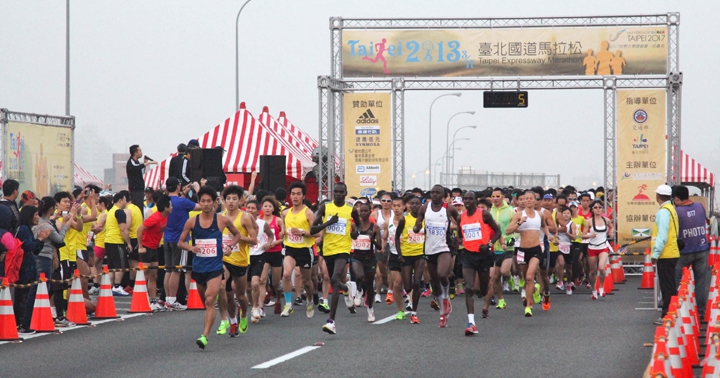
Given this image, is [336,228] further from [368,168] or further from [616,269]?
[368,168]

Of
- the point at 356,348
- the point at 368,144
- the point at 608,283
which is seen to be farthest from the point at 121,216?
the point at 368,144

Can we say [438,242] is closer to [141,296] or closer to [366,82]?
[141,296]

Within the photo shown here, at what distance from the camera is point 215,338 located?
13.8 metres

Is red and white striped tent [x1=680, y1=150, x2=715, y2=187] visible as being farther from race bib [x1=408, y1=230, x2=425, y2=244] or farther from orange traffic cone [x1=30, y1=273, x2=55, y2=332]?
orange traffic cone [x1=30, y1=273, x2=55, y2=332]

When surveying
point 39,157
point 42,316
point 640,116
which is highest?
point 640,116

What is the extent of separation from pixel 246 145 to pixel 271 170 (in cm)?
1030

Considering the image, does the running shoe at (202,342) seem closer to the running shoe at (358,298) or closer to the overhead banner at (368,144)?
the running shoe at (358,298)

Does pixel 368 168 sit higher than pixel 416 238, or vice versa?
pixel 368 168

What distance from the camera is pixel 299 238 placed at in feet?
54.6

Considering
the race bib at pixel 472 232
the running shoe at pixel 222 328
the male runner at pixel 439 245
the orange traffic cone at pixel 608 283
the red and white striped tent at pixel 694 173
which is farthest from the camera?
the red and white striped tent at pixel 694 173

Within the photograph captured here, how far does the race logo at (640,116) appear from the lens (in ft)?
93.5

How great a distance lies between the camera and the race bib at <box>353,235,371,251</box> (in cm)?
1584

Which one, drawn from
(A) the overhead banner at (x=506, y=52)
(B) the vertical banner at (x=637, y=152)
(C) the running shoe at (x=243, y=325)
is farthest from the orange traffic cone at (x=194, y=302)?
(B) the vertical banner at (x=637, y=152)

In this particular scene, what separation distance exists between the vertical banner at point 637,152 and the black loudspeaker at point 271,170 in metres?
9.59
